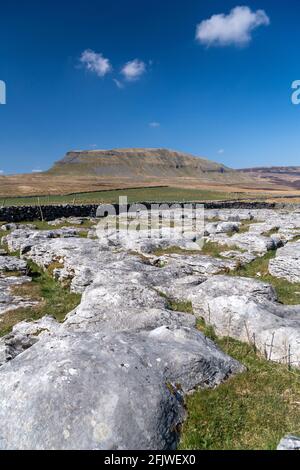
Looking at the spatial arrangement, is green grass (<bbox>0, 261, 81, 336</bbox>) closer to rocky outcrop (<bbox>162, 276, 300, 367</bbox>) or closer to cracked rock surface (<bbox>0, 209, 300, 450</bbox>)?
cracked rock surface (<bbox>0, 209, 300, 450</bbox>)

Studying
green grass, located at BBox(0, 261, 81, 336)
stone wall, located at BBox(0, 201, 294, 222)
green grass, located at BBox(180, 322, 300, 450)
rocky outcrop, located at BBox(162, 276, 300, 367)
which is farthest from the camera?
stone wall, located at BBox(0, 201, 294, 222)

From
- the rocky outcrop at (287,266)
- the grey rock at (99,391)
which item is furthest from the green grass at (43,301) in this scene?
the rocky outcrop at (287,266)

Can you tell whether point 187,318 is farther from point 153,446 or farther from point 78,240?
point 78,240

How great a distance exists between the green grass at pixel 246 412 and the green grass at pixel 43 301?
788 centimetres

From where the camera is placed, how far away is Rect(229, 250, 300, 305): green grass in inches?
631

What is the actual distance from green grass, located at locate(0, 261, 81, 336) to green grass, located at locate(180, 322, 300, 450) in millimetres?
7885

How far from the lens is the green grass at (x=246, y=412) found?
20.8ft

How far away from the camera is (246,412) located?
23.3ft

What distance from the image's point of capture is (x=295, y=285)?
59.1 feet

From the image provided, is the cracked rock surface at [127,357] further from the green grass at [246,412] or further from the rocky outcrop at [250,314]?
the green grass at [246,412]

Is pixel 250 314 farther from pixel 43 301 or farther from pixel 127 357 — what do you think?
pixel 43 301

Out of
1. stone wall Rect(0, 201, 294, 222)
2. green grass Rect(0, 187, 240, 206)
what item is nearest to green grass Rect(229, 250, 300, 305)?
stone wall Rect(0, 201, 294, 222)

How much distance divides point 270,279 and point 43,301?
1195 centimetres
